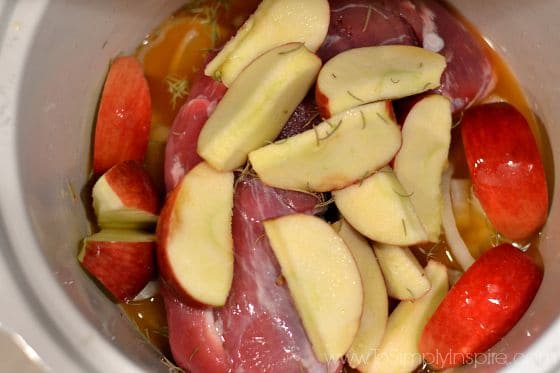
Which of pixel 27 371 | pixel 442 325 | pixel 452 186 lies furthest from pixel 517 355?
pixel 27 371

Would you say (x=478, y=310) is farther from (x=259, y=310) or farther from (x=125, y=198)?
(x=125, y=198)

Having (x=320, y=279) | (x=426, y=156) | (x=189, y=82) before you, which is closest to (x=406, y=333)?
(x=320, y=279)

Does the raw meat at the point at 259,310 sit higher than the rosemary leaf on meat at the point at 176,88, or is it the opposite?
the rosemary leaf on meat at the point at 176,88

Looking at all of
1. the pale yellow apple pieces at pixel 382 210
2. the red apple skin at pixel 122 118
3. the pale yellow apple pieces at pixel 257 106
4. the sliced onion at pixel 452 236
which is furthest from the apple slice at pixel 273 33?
the sliced onion at pixel 452 236

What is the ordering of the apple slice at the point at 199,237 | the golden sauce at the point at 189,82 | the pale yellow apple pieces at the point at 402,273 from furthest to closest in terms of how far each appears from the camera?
1. the golden sauce at the point at 189,82
2. the pale yellow apple pieces at the point at 402,273
3. the apple slice at the point at 199,237

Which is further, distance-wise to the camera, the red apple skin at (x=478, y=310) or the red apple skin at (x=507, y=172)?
the red apple skin at (x=507, y=172)

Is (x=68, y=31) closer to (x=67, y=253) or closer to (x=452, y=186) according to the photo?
(x=67, y=253)

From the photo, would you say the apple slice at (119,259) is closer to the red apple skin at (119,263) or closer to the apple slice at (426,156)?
the red apple skin at (119,263)
